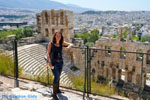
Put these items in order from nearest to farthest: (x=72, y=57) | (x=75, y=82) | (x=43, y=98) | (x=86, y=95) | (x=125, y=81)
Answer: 1. (x=43, y=98)
2. (x=86, y=95)
3. (x=75, y=82)
4. (x=125, y=81)
5. (x=72, y=57)

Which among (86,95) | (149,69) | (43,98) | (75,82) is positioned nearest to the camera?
(43,98)

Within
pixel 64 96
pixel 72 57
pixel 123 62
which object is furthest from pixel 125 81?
pixel 64 96

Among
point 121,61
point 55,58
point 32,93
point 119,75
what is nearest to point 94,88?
point 55,58

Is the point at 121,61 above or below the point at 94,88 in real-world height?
below

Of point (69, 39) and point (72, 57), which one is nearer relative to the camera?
point (72, 57)

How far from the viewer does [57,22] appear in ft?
67.2

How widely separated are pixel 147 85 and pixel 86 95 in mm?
12247

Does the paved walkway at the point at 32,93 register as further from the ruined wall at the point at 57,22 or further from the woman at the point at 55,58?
the ruined wall at the point at 57,22

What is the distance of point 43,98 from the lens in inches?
189

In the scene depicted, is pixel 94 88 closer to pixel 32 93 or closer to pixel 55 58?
pixel 55 58

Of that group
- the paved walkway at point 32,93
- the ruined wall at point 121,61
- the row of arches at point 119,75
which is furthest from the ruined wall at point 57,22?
the paved walkway at point 32,93

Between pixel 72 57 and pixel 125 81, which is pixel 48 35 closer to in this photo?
pixel 72 57

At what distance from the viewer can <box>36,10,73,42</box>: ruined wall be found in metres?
20.1

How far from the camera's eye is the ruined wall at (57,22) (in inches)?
792
